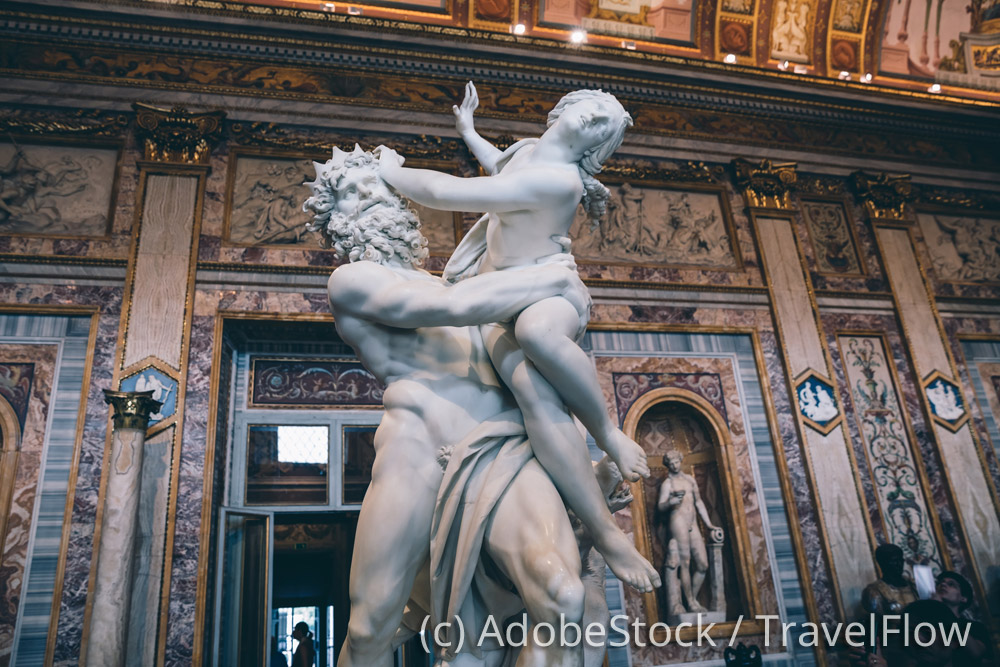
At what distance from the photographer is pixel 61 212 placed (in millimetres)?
7316

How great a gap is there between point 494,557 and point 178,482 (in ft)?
17.3

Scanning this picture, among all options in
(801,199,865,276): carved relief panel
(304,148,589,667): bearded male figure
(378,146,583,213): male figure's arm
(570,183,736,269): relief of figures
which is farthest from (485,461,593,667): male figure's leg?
(801,199,865,276): carved relief panel

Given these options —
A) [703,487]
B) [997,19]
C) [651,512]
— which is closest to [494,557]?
[651,512]

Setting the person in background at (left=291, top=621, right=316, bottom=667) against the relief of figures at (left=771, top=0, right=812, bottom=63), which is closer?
the person in background at (left=291, top=621, right=316, bottom=667)

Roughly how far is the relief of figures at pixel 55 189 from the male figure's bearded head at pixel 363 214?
18.8 ft

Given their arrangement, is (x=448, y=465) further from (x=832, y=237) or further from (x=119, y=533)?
(x=832, y=237)

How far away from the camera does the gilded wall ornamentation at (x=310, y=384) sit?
7574 millimetres

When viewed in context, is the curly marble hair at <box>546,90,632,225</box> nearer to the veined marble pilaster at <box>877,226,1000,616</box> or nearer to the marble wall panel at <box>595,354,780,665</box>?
the marble wall panel at <box>595,354,780,665</box>

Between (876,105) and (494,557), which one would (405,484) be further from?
(876,105)

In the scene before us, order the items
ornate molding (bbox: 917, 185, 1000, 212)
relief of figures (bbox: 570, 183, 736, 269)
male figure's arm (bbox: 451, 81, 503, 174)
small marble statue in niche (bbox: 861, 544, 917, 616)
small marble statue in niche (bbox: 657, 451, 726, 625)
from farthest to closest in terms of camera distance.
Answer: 1. ornate molding (bbox: 917, 185, 1000, 212)
2. relief of figures (bbox: 570, 183, 736, 269)
3. small marble statue in niche (bbox: 657, 451, 726, 625)
4. small marble statue in niche (bbox: 861, 544, 917, 616)
5. male figure's arm (bbox: 451, 81, 503, 174)

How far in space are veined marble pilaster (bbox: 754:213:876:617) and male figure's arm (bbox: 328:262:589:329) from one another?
21.7 feet

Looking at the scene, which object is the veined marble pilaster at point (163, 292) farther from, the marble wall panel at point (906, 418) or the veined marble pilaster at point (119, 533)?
the marble wall panel at point (906, 418)

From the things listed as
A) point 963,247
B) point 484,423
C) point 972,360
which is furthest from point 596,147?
point 963,247

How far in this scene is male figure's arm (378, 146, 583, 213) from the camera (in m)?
2.44
